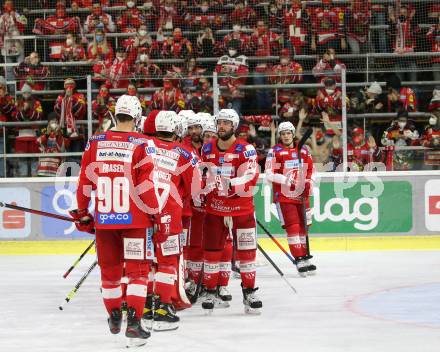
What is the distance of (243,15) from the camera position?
1667 centimetres

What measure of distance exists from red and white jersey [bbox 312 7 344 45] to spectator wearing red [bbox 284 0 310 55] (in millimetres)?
143

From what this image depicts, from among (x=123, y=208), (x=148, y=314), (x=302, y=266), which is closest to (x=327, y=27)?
(x=302, y=266)

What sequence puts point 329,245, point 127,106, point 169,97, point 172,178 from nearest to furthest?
point 127,106 < point 172,178 < point 329,245 < point 169,97

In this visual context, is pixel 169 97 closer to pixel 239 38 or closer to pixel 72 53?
pixel 239 38

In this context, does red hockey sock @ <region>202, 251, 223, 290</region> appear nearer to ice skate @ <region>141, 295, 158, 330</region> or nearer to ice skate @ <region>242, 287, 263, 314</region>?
ice skate @ <region>242, 287, 263, 314</region>

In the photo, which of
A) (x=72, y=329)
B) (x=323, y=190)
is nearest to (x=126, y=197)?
(x=72, y=329)

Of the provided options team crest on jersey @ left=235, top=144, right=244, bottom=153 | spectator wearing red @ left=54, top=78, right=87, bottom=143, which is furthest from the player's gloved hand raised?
spectator wearing red @ left=54, top=78, right=87, bottom=143

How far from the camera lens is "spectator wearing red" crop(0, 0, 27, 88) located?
1656 cm

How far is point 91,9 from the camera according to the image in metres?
17.6

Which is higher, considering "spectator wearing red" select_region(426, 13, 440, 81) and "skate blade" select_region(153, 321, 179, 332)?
"spectator wearing red" select_region(426, 13, 440, 81)

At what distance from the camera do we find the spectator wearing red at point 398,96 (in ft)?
48.5

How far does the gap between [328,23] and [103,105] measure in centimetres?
469

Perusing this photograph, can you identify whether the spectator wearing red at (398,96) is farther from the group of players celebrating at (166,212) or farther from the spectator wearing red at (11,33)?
the group of players celebrating at (166,212)

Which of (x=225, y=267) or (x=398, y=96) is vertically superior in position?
(x=398, y=96)
